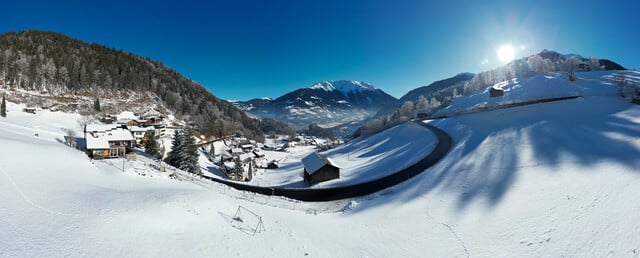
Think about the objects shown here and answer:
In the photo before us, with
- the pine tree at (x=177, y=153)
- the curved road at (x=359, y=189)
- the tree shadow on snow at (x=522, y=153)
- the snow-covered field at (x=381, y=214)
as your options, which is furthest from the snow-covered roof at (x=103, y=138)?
the tree shadow on snow at (x=522, y=153)

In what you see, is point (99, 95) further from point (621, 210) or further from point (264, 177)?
point (621, 210)

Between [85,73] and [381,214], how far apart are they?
13542 cm

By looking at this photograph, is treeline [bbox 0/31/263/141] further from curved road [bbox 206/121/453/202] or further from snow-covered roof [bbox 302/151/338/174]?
curved road [bbox 206/121/453/202]

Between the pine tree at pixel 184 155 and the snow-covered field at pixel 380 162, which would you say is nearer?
the snow-covered field at pixel 380 162

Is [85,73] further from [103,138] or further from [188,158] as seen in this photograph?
[188,158]

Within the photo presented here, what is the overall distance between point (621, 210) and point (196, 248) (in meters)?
22.9

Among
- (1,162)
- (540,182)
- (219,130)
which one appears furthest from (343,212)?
(219,130)

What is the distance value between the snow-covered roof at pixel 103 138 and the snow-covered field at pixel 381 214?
58.7 ft

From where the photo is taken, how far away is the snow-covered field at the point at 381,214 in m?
10.3

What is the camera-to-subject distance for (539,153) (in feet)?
88.6

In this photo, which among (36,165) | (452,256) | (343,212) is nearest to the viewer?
(452,256)

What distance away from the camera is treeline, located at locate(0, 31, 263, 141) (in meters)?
91.1

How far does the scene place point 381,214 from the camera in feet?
69.9

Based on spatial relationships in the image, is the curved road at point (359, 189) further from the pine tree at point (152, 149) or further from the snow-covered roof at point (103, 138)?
the pine tree at point (152, 149)
